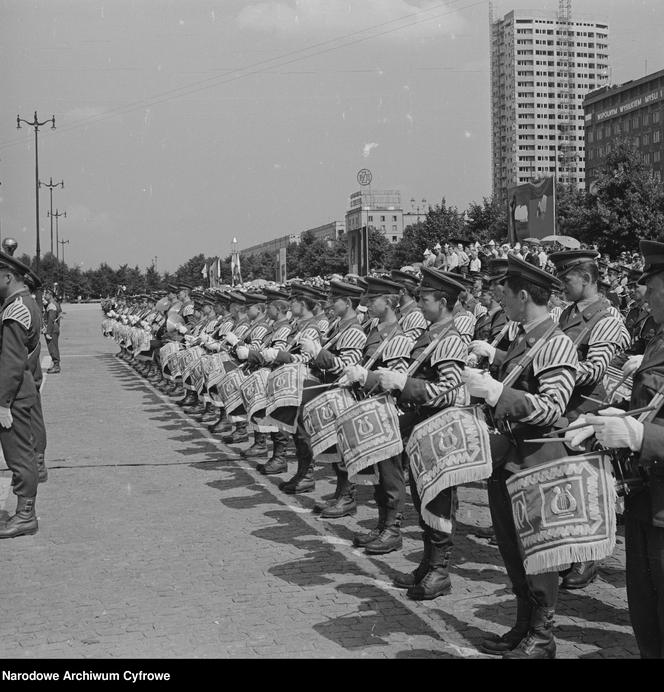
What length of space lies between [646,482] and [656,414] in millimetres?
308

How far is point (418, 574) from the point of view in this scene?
638 cm

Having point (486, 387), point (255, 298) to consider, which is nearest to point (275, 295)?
point (255, 298)

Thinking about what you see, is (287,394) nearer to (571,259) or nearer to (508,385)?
(571,259)

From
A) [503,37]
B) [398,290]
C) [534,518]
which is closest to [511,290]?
[534,518]

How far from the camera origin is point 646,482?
417 cm

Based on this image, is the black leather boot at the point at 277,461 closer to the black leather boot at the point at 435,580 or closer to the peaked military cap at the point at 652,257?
the black leather boot at the point at 435,580

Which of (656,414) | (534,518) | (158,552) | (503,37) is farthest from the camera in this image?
(503,37)

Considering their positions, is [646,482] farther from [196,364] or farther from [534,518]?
[196,364]

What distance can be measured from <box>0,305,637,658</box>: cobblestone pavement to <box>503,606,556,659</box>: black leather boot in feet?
0.72

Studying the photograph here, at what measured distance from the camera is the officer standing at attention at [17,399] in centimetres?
785

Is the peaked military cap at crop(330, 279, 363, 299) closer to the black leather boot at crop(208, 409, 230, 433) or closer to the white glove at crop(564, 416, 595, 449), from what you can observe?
the white glove at crop(564, 416, 595, 449)

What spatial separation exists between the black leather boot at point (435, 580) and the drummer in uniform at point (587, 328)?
0.89 m

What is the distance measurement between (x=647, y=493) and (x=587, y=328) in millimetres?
3387

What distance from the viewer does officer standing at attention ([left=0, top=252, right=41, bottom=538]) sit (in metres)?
7.85
